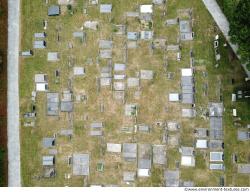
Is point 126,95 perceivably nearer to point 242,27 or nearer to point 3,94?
point 3,94

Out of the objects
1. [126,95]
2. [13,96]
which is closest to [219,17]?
[126,95]

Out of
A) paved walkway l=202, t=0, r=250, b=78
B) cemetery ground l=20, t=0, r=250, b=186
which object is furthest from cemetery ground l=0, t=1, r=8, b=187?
paved walkway l=202, t=0, r=250, b=78

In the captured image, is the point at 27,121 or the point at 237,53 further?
the point at 27,121

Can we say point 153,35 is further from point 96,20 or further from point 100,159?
point 100,159

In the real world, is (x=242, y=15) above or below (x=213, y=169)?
above

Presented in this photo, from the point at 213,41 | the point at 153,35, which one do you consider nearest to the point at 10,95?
the point at 153,35

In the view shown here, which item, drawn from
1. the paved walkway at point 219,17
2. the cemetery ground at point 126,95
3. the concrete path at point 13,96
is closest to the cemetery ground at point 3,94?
the concrete path at point 13,96

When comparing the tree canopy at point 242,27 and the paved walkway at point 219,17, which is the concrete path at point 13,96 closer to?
the paved walkway at point 219,17
